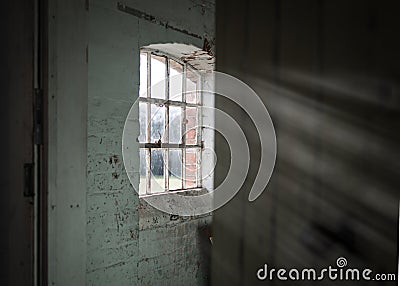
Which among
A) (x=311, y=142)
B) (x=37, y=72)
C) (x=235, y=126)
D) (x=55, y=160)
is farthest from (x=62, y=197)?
(x=311, y=142)

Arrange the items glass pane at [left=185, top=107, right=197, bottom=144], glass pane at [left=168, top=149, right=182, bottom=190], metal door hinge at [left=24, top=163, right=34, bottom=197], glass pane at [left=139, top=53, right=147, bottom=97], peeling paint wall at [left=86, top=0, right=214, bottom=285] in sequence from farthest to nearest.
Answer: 1. glass pane at [left=185, top=107, right=197, bottom=144]
2. glass pane at [left=168, top=149, right=182, bottom=190]
3. glass pane at [left=139, top=53, right=147, bottom=97]
4. peeling paint wall at [left=86, top=0, right=214, bottom=285]
5. metal door hinge at [left=24, top=163, right=34, bottom=197]

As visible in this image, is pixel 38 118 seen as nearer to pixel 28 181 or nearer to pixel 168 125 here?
pixel 28 181

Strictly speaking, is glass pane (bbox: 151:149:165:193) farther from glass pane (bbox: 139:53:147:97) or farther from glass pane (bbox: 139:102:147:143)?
glass pane (bbox: 139:53:147:97)

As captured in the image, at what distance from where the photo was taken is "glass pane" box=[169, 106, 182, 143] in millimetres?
2797

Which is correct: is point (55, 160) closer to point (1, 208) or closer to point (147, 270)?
point (1, 208)

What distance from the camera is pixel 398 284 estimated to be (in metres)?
0.46

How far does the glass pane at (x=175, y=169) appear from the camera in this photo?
2791 mm

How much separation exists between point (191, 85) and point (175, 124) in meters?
0.37

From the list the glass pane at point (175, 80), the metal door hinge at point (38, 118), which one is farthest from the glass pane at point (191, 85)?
the metal door hinge at point (38, 118)

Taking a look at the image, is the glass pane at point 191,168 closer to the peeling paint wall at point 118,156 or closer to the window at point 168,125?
the window at point 168,125

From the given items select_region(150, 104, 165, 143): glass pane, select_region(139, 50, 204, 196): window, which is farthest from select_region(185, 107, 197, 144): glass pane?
select_region(150, 104, 165, 143): glass pane

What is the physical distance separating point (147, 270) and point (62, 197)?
1293 mm

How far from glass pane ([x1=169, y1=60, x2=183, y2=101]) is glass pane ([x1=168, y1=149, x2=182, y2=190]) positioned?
0.39 meters

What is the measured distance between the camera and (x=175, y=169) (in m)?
2.85
